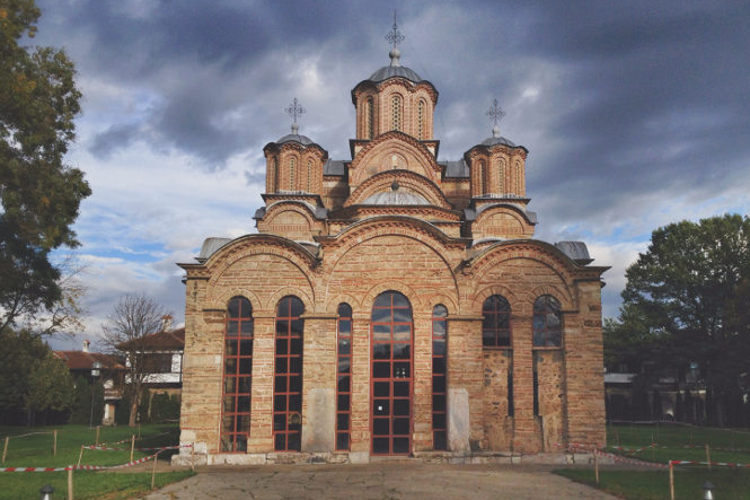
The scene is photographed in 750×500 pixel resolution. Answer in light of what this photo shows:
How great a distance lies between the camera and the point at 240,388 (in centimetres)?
1594

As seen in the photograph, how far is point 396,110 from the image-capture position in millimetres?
25406

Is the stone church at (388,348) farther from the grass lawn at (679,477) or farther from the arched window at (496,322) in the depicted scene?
the grass lawn at (679,477)

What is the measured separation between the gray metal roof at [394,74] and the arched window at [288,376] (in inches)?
515

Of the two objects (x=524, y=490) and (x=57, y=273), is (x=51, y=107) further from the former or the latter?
(x=524, y=490)

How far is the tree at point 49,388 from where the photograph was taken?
31277 millimetres

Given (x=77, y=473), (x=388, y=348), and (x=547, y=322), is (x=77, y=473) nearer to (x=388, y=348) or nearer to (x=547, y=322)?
(x=388, y=348)

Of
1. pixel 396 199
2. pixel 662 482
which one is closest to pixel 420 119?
pixel 396 199

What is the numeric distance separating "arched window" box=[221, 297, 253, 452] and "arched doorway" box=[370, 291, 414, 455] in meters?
3.36

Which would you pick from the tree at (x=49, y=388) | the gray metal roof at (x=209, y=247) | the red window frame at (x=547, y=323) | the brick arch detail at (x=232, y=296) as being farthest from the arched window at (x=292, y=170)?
the tree at (x=49, y=388)

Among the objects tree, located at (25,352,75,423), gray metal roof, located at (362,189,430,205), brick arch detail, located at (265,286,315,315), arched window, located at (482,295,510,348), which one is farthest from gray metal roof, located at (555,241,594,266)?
tree, located at (25,352,75,423)

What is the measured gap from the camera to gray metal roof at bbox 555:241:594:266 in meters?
17.8

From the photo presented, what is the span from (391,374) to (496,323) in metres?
3.21

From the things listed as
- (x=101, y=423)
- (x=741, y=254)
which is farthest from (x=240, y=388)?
(x=741, y=254)

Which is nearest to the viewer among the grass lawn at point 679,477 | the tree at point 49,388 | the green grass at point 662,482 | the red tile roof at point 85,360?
the green grass at point 662,482
